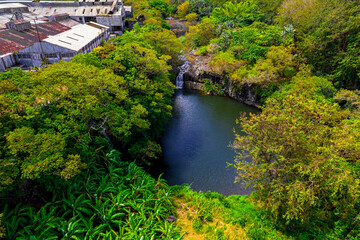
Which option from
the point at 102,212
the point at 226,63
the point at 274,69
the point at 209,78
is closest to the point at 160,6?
the point at 209,78

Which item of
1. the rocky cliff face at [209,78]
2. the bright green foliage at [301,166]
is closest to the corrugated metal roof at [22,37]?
the rocky cliff face at [209,78]

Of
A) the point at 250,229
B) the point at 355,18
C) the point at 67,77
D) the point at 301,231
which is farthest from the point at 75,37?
the point at 355,18

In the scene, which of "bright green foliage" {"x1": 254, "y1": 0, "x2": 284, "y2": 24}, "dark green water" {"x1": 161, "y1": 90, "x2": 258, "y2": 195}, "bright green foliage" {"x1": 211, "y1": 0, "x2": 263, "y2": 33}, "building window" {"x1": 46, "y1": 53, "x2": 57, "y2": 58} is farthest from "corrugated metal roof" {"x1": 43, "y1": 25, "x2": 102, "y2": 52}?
"bright green foliage" {"x1": 254, "y1": 0, "x2": 284, "y2": 24}

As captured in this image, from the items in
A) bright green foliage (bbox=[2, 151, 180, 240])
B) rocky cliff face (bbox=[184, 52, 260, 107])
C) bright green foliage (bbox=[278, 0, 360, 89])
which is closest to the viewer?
bright green foliage (bbox=[2, 151, 180, 240])

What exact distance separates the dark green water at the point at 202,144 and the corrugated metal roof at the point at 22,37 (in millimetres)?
24896

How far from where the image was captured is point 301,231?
1542cm

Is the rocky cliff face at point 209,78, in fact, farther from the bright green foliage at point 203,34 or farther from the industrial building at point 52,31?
the industrial building at point 52,31

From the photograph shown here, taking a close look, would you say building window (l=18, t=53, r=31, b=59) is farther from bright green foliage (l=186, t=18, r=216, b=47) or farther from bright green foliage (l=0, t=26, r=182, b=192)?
bright green foliage (l=186, t=18, r=216, b=47)

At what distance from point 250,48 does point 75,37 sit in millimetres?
32241

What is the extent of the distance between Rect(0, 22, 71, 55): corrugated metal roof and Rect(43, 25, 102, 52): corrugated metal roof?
4.24 meters

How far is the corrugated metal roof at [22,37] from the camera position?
2836 centimetres

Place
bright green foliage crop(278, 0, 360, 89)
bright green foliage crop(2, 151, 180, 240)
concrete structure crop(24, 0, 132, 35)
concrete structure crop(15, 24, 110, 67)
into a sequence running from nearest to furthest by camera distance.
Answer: bright green foliage crop(2, 151, 180, 240)
concrete structure crop(15, 24, 110, 67)
bright green foliage crop(278, 0, 360, 89)
concrete structure crop(24, 0, 132, 35)

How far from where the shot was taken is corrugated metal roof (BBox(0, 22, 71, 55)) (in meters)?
28.4

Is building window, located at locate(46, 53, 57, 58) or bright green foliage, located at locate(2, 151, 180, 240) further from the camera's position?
building window, located at locate(46, 53, 57, 58)
